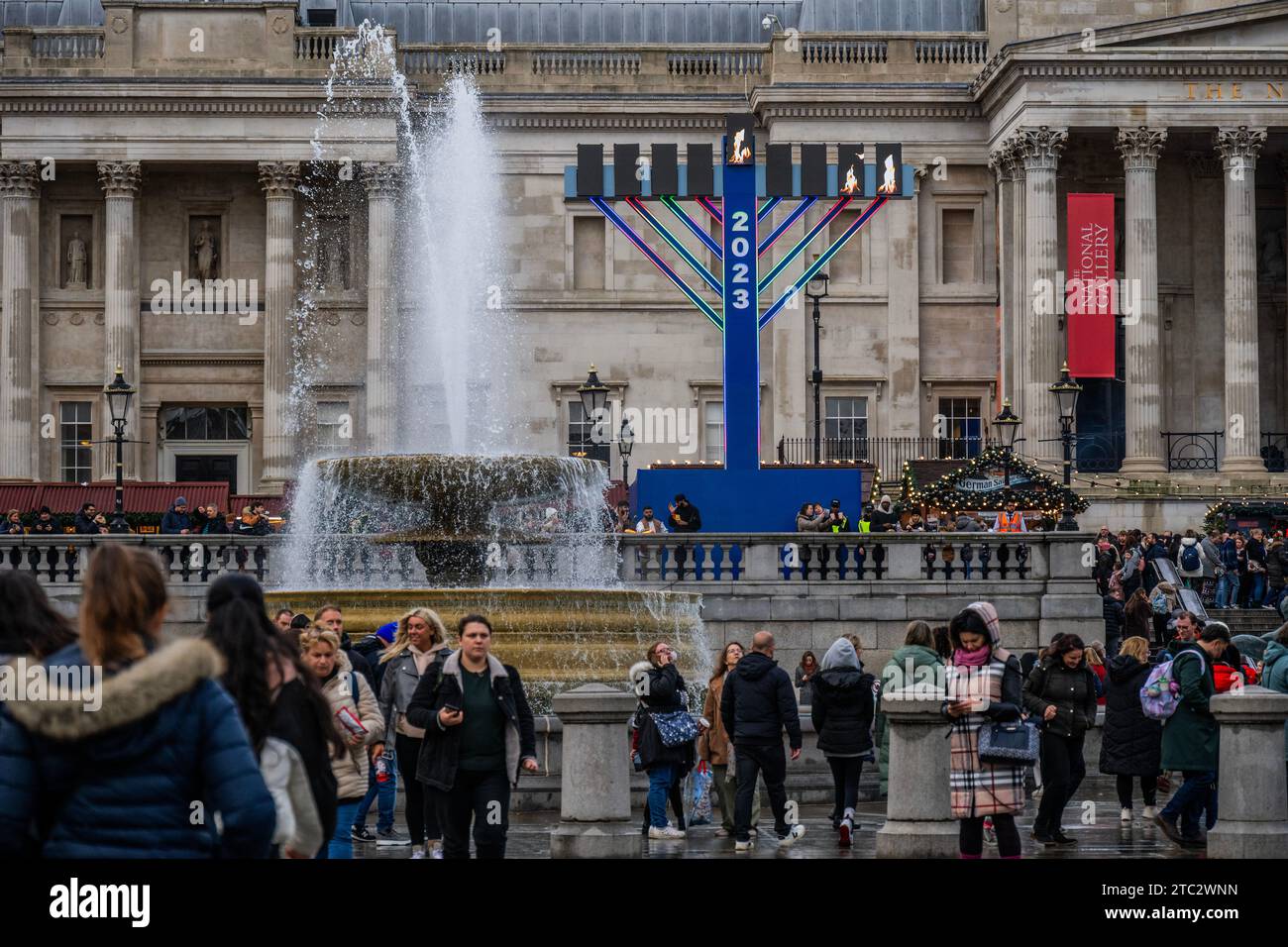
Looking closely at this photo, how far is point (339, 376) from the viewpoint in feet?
181

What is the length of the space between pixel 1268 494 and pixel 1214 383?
6.34 m

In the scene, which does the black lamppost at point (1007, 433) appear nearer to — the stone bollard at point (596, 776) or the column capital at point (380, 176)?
the column capital at point (380, 176)

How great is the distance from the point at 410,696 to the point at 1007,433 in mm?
37980

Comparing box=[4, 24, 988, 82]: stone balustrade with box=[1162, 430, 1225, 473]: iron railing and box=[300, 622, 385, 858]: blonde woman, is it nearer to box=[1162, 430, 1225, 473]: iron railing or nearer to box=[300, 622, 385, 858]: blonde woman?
box=[1162, 430, 1225, 473]: iron railing

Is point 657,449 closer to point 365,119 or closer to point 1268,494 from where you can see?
point 365,119

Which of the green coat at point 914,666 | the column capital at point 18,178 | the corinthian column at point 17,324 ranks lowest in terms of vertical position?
the green coat at point 914,666

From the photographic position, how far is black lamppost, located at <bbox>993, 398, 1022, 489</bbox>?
40344 millimetres

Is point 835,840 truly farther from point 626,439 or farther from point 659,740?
point 626,439

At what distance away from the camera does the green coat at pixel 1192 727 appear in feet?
60.0

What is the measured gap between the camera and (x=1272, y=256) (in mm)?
56031

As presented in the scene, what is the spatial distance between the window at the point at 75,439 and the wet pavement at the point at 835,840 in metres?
35.1

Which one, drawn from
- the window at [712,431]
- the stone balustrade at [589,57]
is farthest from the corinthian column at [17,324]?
the window at [712,431]

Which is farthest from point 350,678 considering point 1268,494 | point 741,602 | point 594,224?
point 594,224

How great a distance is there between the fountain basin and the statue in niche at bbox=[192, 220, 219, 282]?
1239 inches
